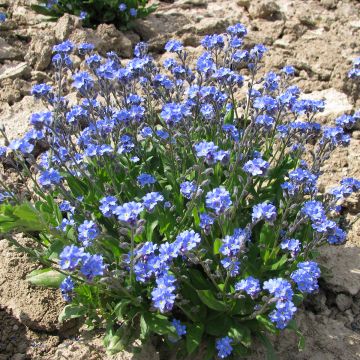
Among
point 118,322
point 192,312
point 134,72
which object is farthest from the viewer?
point 134,72

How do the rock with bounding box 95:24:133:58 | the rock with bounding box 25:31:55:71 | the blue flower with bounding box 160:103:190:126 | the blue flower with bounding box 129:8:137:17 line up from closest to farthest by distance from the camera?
1. the blue flower with bounding box 160:103:190:126
2. the rock with bounding box 25:31:55:71
3. the rock with bounding box 95:24:133:58
4. the blue flower with bounding box 129:8:137:17

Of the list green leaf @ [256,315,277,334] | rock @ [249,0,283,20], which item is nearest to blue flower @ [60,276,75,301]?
green leaf @ [256,315,277,334]

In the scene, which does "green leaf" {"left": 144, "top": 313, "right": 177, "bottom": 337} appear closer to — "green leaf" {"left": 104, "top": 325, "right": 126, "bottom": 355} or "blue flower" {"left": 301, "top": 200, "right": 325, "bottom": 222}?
"green leaf" {"left": 104, "top": 325, "right": 126, "bottom": 355}

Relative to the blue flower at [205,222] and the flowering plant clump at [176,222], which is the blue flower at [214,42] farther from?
the blue flower at [205,222]

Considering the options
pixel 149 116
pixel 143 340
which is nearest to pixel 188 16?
pixel 149 116

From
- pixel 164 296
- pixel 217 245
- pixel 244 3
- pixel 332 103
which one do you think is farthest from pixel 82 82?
pixel 244 3

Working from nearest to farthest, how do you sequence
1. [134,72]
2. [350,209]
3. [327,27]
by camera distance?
1. [134,72]
2. [350,209]
3. [327,27]

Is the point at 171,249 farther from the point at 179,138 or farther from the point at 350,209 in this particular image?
the point at 350,209
